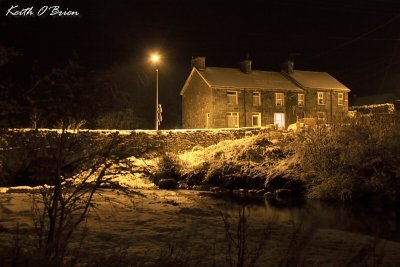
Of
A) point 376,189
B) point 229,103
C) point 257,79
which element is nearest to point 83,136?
point 376,189

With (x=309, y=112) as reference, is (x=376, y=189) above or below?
below

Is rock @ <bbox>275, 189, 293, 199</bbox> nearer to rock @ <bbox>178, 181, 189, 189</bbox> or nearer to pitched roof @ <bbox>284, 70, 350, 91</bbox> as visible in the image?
rock @ <bbox>178, 181, 189, 189</bbox>

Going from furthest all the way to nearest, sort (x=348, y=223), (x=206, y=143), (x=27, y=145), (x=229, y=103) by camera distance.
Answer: (x=229, y=103) < (x=206, y=143) < (x=348, y=223) < (x=27, y=145)

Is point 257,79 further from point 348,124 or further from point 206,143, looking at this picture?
point 348,124

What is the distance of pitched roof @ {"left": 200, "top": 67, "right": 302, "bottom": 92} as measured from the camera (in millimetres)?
49278

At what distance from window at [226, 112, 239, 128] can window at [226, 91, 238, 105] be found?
3.89ft

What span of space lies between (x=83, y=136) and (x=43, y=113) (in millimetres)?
600

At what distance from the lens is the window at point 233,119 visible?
162 feet

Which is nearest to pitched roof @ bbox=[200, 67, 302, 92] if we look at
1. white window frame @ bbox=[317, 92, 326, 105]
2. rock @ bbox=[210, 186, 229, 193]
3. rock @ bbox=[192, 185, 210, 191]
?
white window frame @ bbox=[317, 92, 326, 105]

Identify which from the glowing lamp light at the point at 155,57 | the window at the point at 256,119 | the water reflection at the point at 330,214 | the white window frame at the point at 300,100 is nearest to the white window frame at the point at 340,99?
the white window frame at the point at 300,100

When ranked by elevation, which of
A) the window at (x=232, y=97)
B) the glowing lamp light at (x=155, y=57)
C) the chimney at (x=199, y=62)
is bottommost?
the window at (x=232, y=97)

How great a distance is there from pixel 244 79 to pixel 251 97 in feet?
7.95

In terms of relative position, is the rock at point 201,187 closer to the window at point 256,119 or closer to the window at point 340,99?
the window at point 256,119

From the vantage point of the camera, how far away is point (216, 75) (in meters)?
50.6
